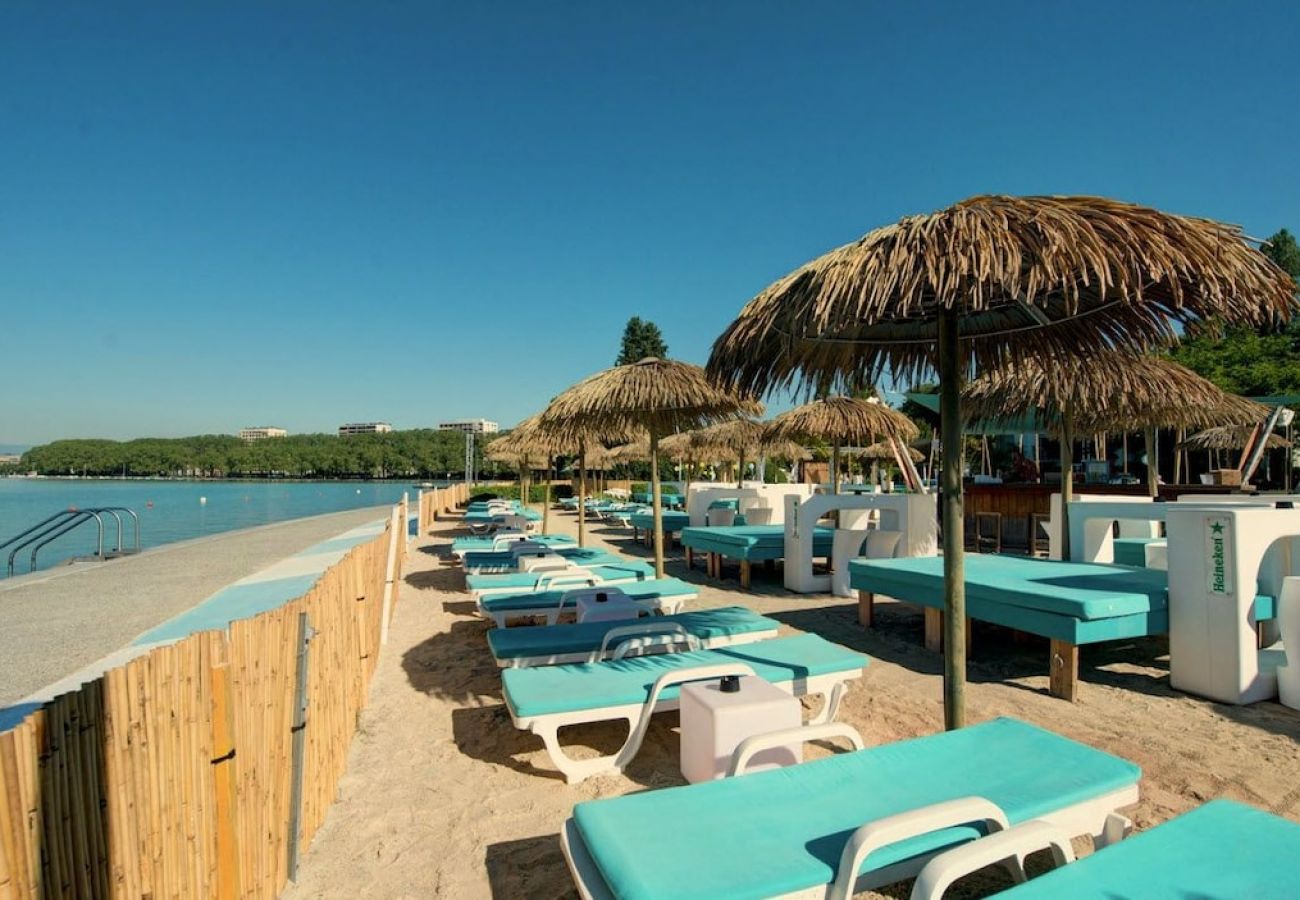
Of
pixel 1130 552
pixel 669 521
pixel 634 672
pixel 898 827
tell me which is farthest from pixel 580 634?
pixel 669 521

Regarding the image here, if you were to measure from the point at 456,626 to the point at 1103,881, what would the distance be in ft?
20.0

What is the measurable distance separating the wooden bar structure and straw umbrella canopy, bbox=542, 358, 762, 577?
388 centimetres

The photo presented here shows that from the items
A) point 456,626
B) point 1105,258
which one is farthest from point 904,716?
point 456,626

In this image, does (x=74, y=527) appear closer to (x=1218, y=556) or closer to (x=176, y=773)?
(x=176, y=773)

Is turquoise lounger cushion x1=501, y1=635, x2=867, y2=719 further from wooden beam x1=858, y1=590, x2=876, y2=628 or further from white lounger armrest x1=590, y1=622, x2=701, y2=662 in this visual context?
wooden beam x1=858, y1=590, x2=876, y2=628

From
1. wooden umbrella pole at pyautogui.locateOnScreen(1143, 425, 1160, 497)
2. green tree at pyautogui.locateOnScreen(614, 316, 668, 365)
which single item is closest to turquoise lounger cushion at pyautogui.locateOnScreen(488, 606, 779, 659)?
wooden umbrella pole at pyautogui.locateOnScreen(1143, 425, 1160, 497)

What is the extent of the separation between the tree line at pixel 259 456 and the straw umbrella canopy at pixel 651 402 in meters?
91.0

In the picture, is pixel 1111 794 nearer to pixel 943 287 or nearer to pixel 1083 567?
pixel 943 287

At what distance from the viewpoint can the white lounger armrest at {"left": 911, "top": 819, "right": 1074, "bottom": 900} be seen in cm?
168

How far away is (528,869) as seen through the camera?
8.46ft

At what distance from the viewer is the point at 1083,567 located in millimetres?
5906

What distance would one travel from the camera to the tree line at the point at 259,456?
9725 cm

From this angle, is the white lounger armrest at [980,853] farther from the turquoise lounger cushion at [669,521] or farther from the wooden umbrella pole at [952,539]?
the turquoise lounger cushion at [669,521]

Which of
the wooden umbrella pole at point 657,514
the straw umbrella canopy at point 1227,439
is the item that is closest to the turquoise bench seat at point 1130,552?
the wooden umbrella pole at point 657,514
